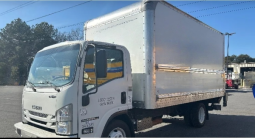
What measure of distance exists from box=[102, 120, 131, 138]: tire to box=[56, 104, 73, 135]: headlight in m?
0.80

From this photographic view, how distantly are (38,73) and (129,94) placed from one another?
1952 mm

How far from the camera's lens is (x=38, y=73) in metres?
4.64

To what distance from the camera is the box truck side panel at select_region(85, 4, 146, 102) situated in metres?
4.98

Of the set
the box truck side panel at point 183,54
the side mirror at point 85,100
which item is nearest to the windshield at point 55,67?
the side mirror at point 85,100

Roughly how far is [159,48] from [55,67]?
235cm

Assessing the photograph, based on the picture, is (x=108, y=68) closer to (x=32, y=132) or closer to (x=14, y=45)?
(x=32, y=132)

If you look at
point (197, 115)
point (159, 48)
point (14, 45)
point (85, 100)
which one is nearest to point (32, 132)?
point (85, 100)

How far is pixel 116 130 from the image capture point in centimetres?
458

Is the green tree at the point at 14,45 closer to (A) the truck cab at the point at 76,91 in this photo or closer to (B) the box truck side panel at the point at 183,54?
(B) the box truck side panel at the point at 183,54

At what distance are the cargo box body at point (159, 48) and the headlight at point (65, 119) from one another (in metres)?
1.73

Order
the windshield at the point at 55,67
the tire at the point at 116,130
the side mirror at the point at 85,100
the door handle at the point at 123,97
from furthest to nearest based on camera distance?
the door handle at the point at 123,97
the tire at the point at 116,130
the windshield at the point at 55,67
the side mirror at the point at 85,100

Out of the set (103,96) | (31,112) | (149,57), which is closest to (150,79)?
(149,57)

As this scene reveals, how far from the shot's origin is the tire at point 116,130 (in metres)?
4.38

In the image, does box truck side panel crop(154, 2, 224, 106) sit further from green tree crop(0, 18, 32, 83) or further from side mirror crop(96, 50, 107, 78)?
green tree crop(0, 18, 32, 83)
